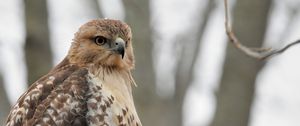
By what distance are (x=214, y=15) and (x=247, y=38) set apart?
7.89ft

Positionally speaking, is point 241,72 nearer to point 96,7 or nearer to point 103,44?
point 96,7

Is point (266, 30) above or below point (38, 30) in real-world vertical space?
below

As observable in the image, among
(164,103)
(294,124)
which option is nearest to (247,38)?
(164,103)

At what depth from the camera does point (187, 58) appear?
555 inches

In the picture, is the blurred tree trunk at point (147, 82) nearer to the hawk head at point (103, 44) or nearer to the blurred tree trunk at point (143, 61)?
the blurred tree trunk at point (143, 61)

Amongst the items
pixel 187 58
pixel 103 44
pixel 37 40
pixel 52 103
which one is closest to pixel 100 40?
pixel 103 44

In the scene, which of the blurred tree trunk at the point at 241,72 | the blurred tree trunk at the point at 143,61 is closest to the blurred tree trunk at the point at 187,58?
the blurred tree trunk at the point at 143,61

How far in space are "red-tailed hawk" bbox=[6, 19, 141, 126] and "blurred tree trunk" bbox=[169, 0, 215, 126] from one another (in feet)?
17.4

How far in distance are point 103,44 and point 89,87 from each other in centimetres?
65

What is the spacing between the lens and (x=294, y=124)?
56.3ft

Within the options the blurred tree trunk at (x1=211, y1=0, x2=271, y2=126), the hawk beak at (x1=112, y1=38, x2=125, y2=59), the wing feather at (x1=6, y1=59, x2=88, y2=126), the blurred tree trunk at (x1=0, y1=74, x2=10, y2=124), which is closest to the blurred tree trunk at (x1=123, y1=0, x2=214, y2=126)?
the blurred tree trunk at (x1=211, y1=0, x2=271, y2=126)

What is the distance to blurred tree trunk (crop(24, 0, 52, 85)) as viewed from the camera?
10555 mm

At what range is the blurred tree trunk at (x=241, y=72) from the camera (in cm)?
1228

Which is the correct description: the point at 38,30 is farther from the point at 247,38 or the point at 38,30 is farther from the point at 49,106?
the point at 49,106
